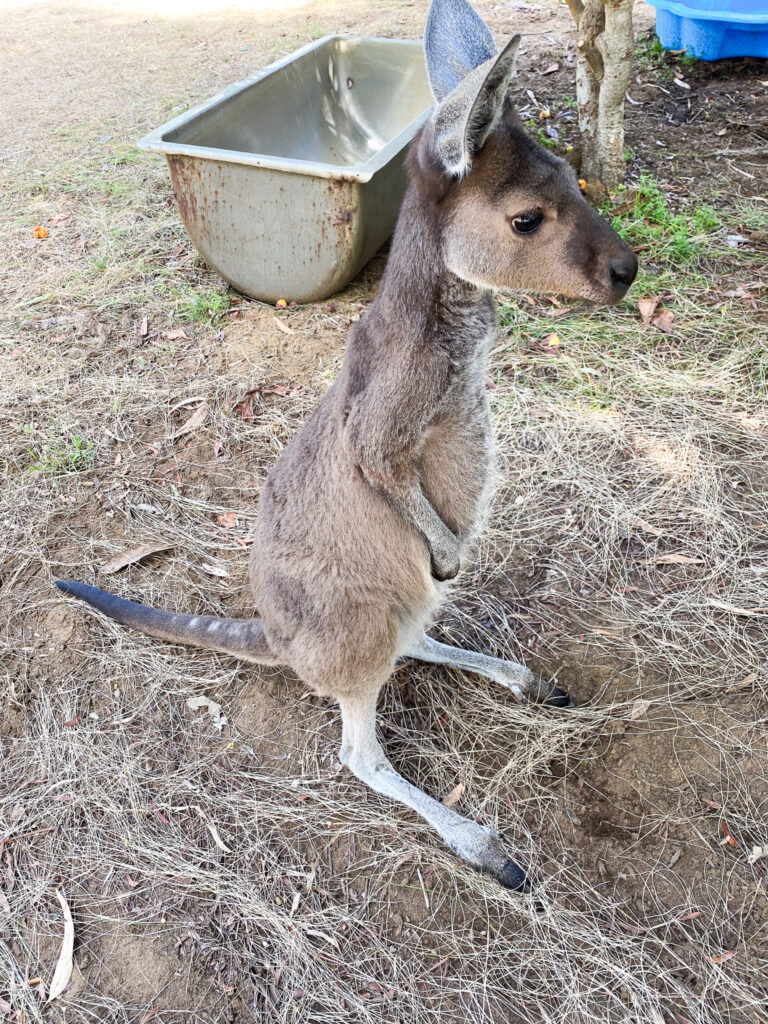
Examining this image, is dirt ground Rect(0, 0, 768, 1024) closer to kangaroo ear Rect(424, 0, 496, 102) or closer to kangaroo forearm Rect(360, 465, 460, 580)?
kangaroo forearm Rect(360, 465, 460, 580)

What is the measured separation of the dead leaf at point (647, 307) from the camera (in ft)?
14.0

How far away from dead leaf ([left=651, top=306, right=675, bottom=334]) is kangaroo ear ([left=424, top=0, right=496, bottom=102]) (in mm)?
2541

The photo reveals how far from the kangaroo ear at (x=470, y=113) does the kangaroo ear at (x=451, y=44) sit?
0.20 metres

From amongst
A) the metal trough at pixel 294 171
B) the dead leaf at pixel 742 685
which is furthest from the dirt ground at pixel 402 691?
the metal trough at pixel 294 171

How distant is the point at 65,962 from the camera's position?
2131 mm

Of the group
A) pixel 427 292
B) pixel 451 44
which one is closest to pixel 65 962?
pixel 427 292

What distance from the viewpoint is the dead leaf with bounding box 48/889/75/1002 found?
2080 millimetres

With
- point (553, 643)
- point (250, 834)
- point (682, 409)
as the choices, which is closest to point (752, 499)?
point (682, 409)

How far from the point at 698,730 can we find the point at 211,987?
5.47 feet

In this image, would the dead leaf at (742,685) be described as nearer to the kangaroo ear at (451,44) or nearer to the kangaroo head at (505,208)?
the kangaroo head at (505,208)

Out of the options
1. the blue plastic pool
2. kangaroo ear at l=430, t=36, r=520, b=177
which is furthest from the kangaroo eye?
the blue plastic pool

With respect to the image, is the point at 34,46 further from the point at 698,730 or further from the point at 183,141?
the point at 698,730

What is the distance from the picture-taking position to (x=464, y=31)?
1.94m

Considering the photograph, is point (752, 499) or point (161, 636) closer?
point (161, 636)
